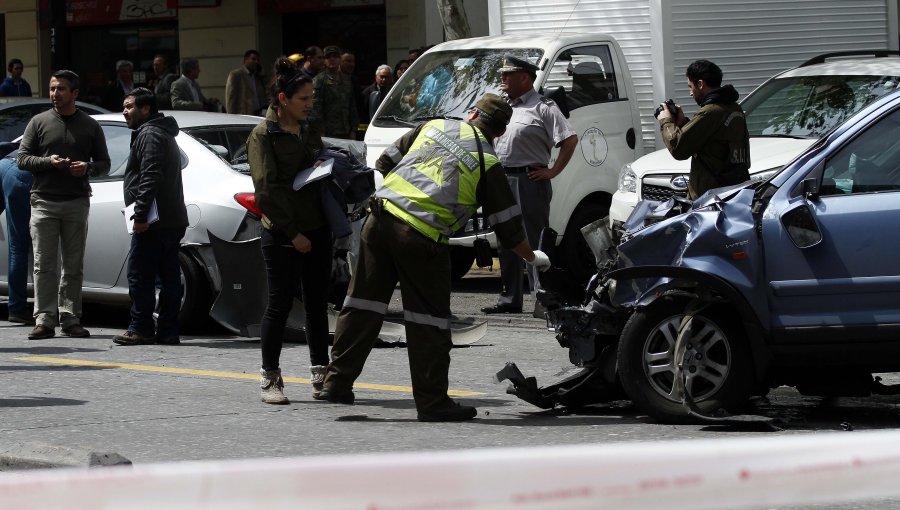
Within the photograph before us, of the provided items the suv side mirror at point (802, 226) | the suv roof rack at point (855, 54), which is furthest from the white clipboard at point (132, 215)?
the suv roof rack at point (855, 54)

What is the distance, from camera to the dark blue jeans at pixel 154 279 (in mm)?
9766

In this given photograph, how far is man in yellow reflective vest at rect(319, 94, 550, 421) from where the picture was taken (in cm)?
698

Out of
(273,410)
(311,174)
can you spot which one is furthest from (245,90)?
(273,410)

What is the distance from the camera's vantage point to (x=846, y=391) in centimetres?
698

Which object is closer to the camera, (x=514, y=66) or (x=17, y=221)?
(x=17, y=221)

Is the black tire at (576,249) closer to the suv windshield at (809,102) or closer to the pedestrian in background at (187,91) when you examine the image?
the suv windshield at (809,102)

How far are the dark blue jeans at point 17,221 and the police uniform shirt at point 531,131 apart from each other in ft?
11.5

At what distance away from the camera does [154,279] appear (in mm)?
9859

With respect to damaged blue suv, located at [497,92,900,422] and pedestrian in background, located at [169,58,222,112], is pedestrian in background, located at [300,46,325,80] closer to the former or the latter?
pedestrian in background, located at [169,58,222,112]

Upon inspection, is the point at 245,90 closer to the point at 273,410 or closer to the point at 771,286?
the point at 273,410

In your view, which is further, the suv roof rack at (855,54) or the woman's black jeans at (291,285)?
the suv roof rack at (855,54)

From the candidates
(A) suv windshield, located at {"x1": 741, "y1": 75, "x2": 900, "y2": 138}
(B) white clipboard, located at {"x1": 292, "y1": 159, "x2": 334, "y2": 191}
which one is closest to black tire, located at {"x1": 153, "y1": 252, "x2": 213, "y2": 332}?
(B) white clipboard, located at {"x1": 292, "y1": 159, "x2": 334, "y2": 191}

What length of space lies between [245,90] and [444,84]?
20.1 feet

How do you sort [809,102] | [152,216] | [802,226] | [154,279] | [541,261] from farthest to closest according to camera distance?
[809,102]
[154,279]
[152,216]
[541,261]
[802,226]
